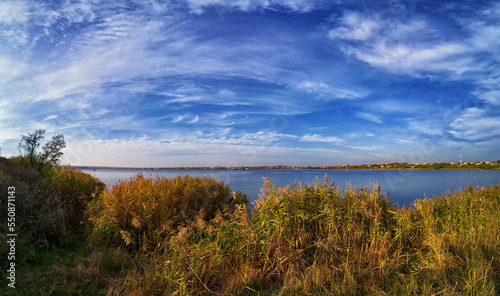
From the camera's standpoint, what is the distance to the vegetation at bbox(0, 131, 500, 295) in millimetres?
3553

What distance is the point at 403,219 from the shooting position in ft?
17.5

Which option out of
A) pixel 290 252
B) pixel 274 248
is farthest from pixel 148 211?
pixel 290 252

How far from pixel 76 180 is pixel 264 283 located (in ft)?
34.6

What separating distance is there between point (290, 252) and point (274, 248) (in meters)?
0.25

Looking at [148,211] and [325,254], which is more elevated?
[148,211]

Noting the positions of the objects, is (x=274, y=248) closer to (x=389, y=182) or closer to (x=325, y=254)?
(x=325, y=254)

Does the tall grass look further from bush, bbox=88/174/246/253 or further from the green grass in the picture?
bush, bbox=88/174/246/253

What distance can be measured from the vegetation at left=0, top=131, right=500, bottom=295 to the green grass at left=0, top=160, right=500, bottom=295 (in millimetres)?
20

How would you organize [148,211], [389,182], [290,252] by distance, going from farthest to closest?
[389,182] → [148,211] → [290,252]

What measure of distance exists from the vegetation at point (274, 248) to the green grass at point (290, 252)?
0.02 m

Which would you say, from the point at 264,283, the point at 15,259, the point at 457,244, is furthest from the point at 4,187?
the point at 457,244

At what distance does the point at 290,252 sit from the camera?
4203 millimetres

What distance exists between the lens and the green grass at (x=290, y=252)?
11.6ft

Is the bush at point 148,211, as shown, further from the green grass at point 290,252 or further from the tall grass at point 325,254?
the tall grass at point 325,254
